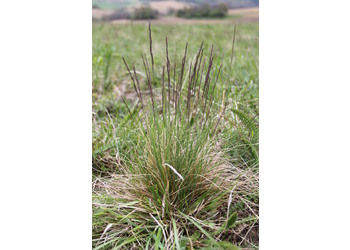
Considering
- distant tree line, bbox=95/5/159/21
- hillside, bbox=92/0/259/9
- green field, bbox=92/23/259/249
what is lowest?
green field, bbox=92/23/259/249

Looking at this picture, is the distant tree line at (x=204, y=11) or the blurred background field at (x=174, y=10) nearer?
the blurred background field at (x=174, y=10)

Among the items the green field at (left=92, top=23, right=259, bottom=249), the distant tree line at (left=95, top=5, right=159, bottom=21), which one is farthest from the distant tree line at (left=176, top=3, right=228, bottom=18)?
the green field at (left=92, top=23, right=259, bottom=249)

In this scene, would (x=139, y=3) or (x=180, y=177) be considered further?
(x=139, y=3)

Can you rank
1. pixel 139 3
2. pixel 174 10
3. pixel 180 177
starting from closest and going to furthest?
pixel 180 177 → pixel 139 3 → pixel 174 10

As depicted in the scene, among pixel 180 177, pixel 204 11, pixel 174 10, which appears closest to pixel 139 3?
pixel 174 10

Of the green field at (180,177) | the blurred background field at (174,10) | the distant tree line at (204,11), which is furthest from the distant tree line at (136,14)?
the green field at (180,177)

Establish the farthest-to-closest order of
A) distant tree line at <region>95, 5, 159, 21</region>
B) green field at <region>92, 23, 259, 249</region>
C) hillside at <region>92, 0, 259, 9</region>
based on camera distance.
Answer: distant tree line at <region>95, 5, 159, 21</region> → hillside at <region>92, 0, 259, 9</region> → green field at <region>92, 23, 259, 249</region>

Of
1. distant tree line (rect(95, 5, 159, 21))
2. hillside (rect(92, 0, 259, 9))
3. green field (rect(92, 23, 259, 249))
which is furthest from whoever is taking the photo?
distant tree line (rect(95, 5, 159, 21))

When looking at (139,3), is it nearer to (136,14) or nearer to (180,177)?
(136,14)

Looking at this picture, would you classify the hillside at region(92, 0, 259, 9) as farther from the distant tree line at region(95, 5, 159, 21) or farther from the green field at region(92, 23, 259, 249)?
the green field at region(92, 23, 259, 249)

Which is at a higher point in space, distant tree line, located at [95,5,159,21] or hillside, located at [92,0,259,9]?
hillside, located at [92,0,259,9]

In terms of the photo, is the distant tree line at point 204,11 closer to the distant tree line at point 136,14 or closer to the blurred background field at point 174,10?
the blurred background field at point 174,10
